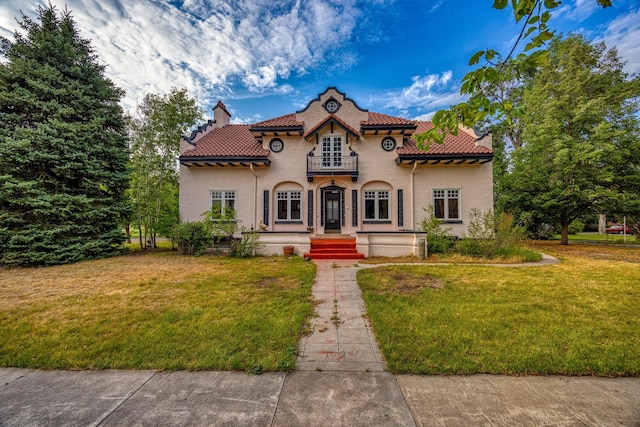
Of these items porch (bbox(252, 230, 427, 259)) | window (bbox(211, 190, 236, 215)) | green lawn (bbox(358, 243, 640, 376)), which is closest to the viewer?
green lawn (bbox(358, 243, 640, 376))

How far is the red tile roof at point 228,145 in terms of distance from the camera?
12.9 m

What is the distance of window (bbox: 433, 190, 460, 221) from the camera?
504 inches

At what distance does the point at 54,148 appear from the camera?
9461 millimetres

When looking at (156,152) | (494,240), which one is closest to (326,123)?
(494,240)

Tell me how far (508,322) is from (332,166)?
10415 millimetres

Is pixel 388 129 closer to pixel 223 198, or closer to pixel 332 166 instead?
pixel 332 166

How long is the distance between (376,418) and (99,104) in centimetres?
1494

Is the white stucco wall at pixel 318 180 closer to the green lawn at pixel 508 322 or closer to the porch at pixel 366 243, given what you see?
the porch at pixel 366 243

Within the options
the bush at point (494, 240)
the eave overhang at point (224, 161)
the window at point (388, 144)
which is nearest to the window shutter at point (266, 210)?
the eave overhang at point (224, 161)

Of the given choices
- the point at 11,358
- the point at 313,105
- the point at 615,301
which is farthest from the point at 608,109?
the point at 11,358

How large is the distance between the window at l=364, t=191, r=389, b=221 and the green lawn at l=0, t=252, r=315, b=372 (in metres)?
6.92

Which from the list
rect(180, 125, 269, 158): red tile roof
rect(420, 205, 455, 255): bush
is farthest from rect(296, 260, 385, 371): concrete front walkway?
rect(180, 125, 269, 158): red tile roof

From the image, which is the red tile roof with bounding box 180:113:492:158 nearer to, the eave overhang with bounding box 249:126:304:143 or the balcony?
the eave overhang with bounding box 249:126:304:143

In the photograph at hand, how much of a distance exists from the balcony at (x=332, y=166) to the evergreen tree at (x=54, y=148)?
8.94 meters
